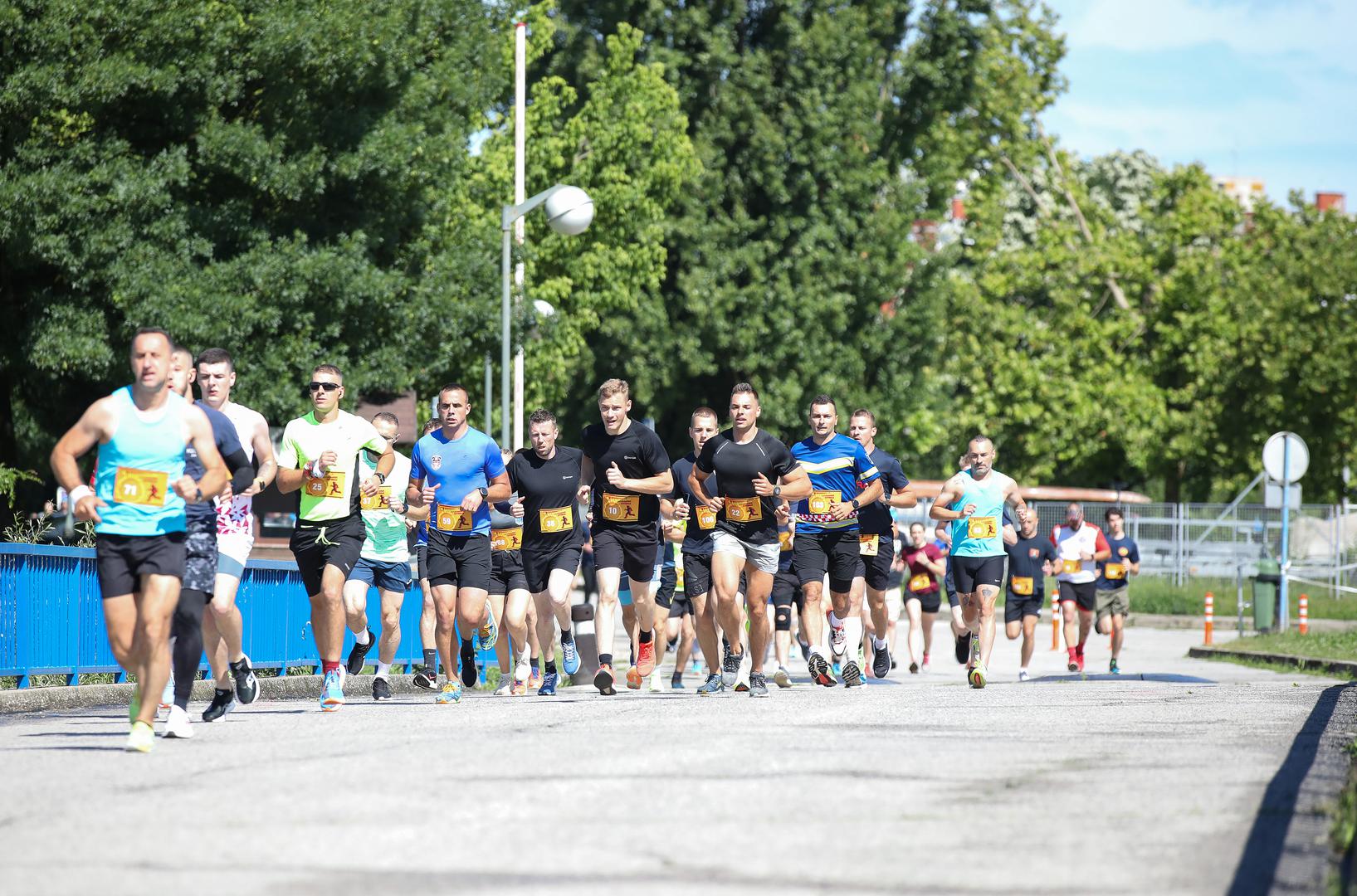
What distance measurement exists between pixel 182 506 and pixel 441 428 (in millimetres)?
5143

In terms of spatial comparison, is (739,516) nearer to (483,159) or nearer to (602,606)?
(602,606)

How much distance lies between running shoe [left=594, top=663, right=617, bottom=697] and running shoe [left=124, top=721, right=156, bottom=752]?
5.25 metres

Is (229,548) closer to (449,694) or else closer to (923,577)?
(449,694)

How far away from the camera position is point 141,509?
9.58 metres

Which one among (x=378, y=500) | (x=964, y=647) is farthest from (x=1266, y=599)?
(x=378, y=500)

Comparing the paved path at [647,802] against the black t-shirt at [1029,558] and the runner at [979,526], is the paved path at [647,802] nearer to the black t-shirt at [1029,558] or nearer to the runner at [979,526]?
the runner at [979,526]

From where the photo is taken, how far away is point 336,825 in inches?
276

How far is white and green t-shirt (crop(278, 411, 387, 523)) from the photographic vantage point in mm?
12984

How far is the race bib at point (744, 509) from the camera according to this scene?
14.0m

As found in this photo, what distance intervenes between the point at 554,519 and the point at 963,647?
569cm

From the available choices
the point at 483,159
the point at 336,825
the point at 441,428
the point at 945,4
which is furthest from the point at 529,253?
the point at 336,825

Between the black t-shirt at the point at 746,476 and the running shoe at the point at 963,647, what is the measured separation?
17.7 feet

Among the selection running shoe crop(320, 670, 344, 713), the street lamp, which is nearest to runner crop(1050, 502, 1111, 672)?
the street lamp

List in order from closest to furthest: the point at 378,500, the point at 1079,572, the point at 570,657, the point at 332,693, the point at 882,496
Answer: the point at 332,693 < the point at 378,500 < the point at 570,657 < the point at 882,496 < the point at 1079,572
